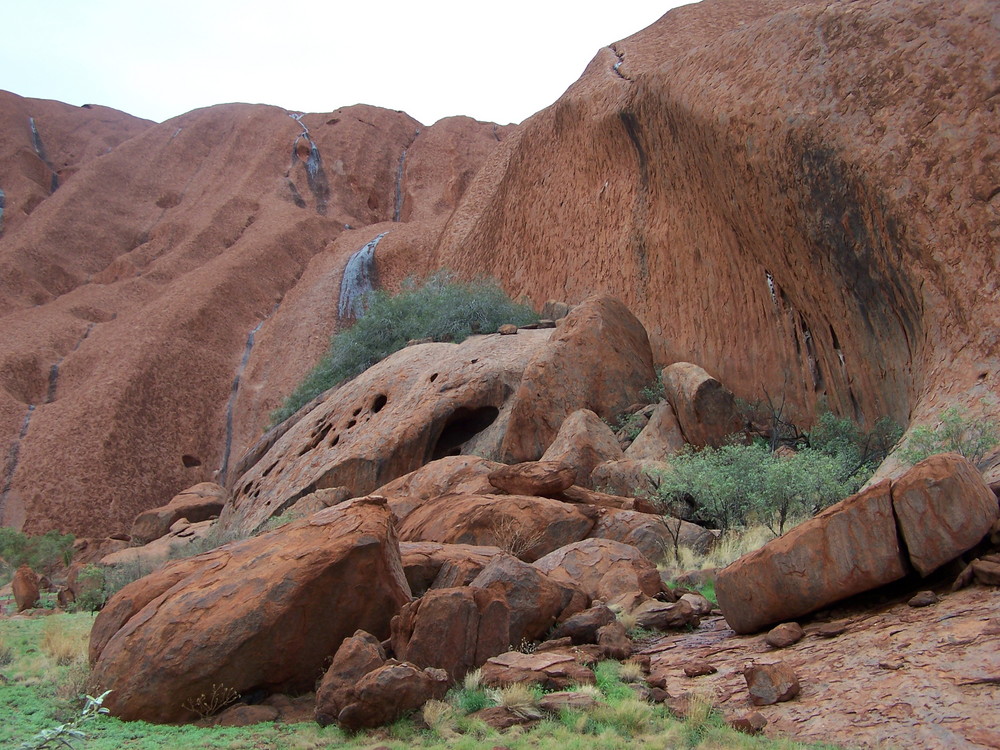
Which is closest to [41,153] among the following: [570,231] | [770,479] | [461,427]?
[570,231]

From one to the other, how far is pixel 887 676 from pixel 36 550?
23751 mm

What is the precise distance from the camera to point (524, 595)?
6.58 meters

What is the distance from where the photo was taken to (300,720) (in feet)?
18.0

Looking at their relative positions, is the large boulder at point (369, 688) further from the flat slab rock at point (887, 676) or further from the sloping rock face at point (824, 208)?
the sloping rock face at point (824, 208)

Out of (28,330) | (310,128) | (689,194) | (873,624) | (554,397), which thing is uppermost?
(310,128)

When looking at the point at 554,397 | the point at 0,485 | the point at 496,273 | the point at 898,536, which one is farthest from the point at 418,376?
the point at 0,485

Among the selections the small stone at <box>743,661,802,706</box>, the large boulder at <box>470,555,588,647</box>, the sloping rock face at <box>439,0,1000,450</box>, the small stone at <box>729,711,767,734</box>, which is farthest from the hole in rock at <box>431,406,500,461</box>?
the small stone at <box>729,711,767,734</box>

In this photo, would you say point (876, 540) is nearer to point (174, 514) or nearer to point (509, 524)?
point (509, 524)

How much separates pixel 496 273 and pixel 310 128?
26547 mm

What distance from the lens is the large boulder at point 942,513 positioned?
5.52 metres

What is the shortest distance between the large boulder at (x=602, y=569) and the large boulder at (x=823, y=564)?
141cm

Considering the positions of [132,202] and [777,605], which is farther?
[132,202]

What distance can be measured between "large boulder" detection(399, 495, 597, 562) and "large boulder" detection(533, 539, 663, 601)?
0.66 m

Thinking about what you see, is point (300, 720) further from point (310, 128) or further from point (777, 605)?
point (310, 128)
